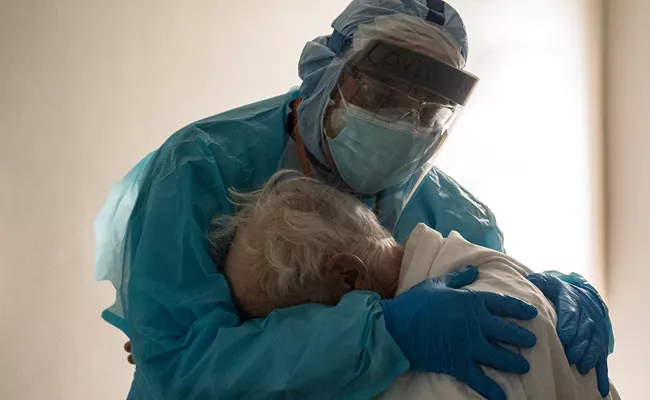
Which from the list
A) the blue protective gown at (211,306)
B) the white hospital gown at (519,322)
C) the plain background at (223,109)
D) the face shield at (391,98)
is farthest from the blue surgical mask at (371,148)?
the plain background at (223,109)

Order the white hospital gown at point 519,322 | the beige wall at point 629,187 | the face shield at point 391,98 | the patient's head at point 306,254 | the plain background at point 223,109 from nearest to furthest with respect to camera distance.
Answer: the white hospital gown at point 519,322 → the patient's head at point 306,254 → the face shield at point 391,98 → the plain background at point 223,109 → the beige wall at point 629,187

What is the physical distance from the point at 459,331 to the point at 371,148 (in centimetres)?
41

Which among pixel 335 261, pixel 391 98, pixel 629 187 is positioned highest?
pixel 391 98

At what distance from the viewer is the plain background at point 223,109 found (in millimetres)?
1353

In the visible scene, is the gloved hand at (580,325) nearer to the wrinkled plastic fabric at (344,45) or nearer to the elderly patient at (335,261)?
the elderly patient at (335,261)

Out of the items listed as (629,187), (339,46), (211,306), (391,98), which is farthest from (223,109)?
(629,187)

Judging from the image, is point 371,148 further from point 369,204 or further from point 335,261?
point 335,261

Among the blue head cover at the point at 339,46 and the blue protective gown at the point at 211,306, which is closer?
the blue protective gown at the point at 211,306

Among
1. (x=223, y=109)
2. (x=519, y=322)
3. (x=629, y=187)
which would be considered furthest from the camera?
(x=629, y=187)

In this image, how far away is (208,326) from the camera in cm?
88

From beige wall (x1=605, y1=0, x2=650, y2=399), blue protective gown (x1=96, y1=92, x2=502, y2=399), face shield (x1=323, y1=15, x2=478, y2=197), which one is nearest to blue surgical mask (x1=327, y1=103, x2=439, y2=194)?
face shield (x1=323, y1=15, x2=478, y2=197)

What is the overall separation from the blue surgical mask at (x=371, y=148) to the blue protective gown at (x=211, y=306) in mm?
117

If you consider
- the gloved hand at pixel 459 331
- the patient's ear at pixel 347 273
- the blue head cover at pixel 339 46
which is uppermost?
the blue head cover at pixel 339 46

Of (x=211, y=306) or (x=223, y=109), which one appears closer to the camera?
(x=211, y=306)
